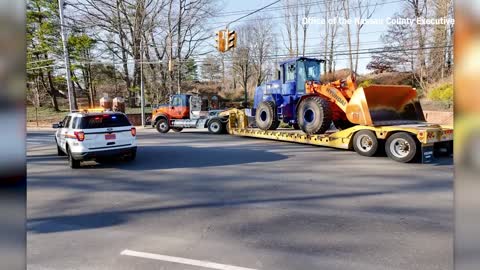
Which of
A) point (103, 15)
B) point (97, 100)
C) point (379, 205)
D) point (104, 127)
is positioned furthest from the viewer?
point (97, 100)

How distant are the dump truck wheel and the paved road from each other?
0.92 meters

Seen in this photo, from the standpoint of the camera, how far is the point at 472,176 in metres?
0.76

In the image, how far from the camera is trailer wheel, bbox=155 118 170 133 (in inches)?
797

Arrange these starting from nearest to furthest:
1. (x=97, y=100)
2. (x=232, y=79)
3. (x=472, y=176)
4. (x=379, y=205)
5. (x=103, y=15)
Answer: (x=472, y=176), (x=379, y=205), (x=103, y=15), (x=97, y=100), (x=232, y=79)

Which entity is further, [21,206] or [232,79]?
[232,79]

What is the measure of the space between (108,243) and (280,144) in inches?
395

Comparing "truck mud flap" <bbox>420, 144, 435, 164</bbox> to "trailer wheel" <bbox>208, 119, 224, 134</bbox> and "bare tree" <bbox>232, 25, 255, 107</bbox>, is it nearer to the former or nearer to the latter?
"trailer wheel" <bbox>208, 119, 224, 134</bbox>

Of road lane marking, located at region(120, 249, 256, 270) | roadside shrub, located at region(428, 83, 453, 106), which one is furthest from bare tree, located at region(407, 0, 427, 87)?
road lane marking, located at region(120, 249, 256, 270)

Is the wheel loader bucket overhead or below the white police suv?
overhead

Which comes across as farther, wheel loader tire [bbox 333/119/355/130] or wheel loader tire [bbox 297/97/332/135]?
wheel loader tire [bbox 333/119/355/130]

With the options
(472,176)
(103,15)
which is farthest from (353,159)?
(103,15)

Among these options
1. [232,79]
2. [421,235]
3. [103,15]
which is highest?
[103,15]

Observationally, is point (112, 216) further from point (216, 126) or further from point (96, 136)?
point (216, 126)

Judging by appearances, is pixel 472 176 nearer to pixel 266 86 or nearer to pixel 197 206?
pixel 197 206
